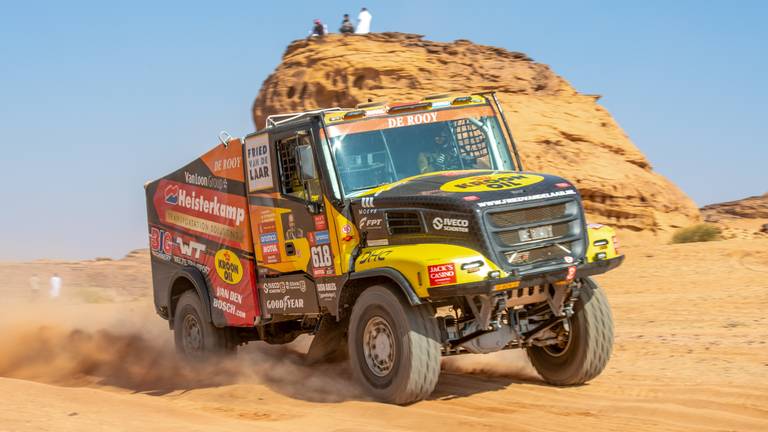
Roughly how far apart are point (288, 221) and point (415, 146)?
1.48 meters

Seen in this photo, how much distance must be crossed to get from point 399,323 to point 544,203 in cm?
162

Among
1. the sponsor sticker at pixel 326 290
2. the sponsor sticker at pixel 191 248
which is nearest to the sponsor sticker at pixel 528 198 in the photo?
the sponsor sticker at pixel 326 290

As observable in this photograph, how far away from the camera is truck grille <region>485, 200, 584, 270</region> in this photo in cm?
786

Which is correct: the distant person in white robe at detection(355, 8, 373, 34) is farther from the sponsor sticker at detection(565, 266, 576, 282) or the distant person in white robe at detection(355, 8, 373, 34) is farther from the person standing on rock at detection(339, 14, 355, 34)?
the sponsor sticker at detection(565, 266, 576, 282)

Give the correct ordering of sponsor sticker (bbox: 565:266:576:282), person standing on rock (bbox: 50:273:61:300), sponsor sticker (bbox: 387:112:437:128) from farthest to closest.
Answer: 1. person standing on rock (bbox: 50:273:61:300)
2. sponsor sticker (bbox: 387:112:437:128)
3. sponsor sticker (bbox: 565:266:576:282)

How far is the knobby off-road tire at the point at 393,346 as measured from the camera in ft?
25.9

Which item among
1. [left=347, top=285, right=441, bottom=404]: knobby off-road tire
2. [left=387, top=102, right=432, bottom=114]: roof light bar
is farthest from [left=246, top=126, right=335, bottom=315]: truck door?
[left=387, top=102, right=432, bottom=114]: roof light bar

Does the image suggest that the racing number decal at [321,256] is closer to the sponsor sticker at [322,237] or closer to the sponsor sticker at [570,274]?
the sponsor sticker at [322,237]

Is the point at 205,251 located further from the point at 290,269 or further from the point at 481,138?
the point at 481,138

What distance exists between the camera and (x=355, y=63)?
30.8m

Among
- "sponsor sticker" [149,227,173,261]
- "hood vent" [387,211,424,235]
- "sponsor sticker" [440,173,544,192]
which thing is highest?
"sponsor sticker" [149,227,173,261]

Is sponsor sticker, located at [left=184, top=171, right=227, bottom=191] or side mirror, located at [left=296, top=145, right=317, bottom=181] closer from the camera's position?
side mirror, located at [left=296, top=145, right=317, bottom=181]

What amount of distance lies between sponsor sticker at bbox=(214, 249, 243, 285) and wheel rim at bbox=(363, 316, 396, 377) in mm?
2467

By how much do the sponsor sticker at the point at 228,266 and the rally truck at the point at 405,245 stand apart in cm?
2
